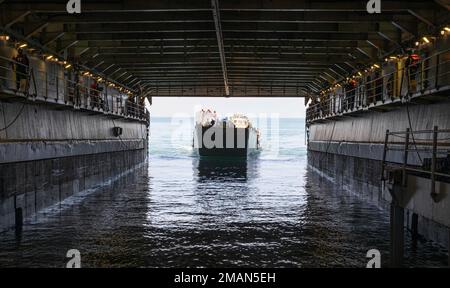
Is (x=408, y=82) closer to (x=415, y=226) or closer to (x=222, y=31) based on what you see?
(x=415, y=226)

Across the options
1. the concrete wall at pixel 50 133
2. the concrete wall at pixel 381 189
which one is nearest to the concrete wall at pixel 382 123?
the concrete wall at pixel 381 189

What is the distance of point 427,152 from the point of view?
19.0 m

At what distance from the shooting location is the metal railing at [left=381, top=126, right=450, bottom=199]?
10781 millimetres

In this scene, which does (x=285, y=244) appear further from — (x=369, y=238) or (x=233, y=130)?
(x=233, y=130)

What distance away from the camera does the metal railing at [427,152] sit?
10.8 meters

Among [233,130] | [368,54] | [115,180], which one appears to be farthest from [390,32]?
[233,130]

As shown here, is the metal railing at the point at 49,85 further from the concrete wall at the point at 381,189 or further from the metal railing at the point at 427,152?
the concrete wall at the point at 381,189

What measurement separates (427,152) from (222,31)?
12.7 meters

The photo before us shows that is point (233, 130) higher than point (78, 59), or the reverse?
point (78, 59)

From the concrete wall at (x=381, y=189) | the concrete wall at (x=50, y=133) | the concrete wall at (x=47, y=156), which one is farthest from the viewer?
the concrete wall at (x=50, y=133)

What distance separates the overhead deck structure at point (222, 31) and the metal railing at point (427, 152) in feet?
16.5

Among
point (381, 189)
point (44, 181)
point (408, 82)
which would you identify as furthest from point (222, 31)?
point (381, 189)

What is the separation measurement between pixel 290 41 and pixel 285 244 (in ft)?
55.5

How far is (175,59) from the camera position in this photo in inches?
1396
